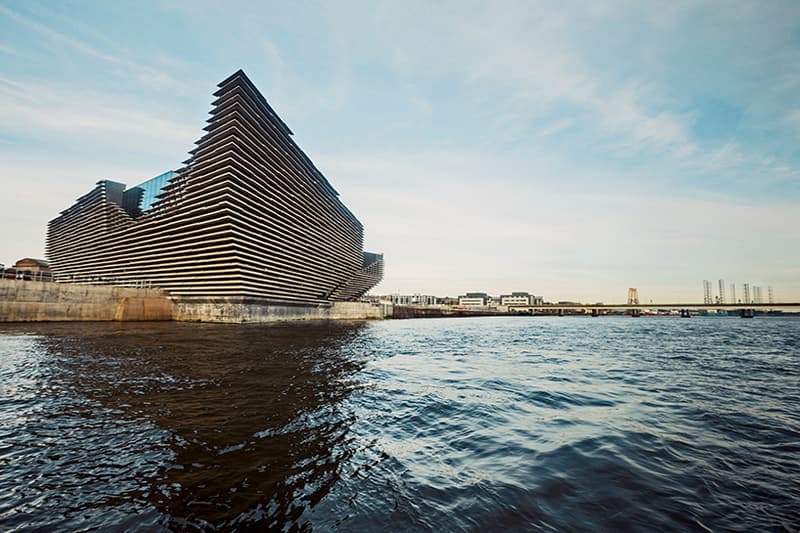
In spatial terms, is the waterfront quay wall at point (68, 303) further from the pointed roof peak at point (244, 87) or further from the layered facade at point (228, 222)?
the pointed roof peak at point (244, 87)

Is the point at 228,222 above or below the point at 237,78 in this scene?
below

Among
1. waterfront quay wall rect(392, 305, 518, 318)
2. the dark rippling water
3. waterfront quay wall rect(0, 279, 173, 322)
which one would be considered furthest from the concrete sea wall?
waterfront quay wall rect(392, 305, 518, 318)

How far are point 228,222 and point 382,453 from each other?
6137cm

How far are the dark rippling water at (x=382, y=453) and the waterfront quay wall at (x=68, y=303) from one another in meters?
32.7

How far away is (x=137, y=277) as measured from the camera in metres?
75.3

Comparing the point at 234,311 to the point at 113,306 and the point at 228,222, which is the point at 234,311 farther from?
the point at 113,306

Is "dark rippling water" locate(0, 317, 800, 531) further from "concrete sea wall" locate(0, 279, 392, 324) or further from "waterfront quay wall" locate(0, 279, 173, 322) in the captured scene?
"concrete sea wall" locate(0, 279, 392, 324)

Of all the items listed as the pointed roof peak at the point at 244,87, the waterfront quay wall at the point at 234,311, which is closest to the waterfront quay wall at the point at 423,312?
the waterfront quay wall at the point at 234,311

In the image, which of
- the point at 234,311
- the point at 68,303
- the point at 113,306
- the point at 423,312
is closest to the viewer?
the point at 68,303

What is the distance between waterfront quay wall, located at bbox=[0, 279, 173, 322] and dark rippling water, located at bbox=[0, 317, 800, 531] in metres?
32.7

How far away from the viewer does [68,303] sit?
40656mm

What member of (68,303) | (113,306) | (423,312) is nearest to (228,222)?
(113,306)

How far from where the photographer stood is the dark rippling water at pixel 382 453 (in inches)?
173

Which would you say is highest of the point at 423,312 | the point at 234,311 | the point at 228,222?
the point at 228,222
